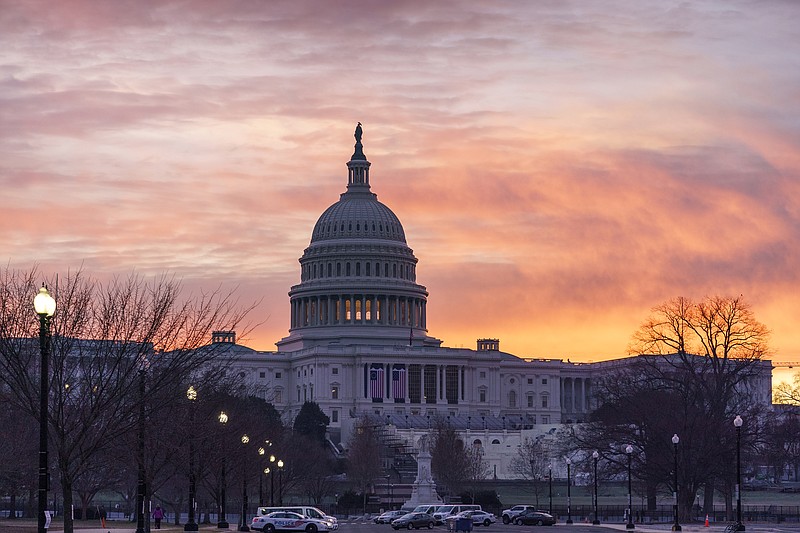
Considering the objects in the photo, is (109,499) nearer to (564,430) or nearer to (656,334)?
(656,334)

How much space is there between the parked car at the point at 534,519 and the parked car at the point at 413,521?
766 centimetres

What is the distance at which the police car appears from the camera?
8419cm

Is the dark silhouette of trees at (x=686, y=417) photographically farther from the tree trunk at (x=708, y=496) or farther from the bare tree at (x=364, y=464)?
the bare tree at (x=364, y=464)

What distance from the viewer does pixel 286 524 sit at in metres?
84.4

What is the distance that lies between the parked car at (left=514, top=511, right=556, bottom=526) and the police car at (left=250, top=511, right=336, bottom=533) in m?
22.3

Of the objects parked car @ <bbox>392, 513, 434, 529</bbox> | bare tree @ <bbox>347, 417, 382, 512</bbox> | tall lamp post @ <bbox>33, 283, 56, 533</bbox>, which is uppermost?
tall lamp post @ <bbox>33, 283, 56, 533</bbox>

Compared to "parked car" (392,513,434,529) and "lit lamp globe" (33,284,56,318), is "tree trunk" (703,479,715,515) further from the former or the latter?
"lit lamp globe" (33,284,56,318)

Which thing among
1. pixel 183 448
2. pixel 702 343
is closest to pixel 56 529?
pixel 183 448

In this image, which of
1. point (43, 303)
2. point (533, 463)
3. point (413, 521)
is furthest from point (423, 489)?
point (43, 303)

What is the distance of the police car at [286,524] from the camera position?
84188 mm

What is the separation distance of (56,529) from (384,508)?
2810 inches

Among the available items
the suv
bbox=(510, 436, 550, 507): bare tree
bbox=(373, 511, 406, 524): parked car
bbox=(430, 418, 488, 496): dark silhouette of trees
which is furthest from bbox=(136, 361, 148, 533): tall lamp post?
bbox=(510, 436, 550, 507): bare tree

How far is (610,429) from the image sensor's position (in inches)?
4368

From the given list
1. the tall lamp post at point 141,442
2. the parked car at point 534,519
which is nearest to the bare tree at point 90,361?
the tall lamp post at point 141,442
